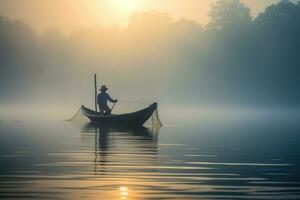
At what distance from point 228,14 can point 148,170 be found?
389ft

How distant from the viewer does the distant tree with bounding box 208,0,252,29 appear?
131 m

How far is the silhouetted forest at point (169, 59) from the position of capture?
12144cm

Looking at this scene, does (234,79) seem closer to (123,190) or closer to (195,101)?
(195,101)

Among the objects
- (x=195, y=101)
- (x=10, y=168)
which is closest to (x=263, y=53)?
(x=195, y=101)

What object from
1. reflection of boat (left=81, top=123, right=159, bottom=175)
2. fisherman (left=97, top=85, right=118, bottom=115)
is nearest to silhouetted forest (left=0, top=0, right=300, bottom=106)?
fisherman (left=97, top=85, right=118, bottom=115)

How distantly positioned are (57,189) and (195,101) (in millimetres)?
122548

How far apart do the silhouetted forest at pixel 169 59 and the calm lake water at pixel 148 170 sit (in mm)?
91690

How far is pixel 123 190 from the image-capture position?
13.5 metres

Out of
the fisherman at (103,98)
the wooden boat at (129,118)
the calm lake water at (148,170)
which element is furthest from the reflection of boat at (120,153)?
the fisherman at (103,98)

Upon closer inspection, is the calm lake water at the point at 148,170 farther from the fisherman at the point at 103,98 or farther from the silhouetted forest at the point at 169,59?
the silhouetted forest at the point at 169,59

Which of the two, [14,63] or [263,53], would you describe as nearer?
[263,53]

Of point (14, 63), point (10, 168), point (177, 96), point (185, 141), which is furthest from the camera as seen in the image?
point (14, 63)

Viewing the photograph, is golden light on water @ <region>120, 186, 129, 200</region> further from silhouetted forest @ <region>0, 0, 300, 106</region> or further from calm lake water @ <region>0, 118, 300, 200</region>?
silhouetted forest @ <region>0, 0, 300, 106</region>

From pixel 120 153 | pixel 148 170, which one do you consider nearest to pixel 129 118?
pixel 120 153
